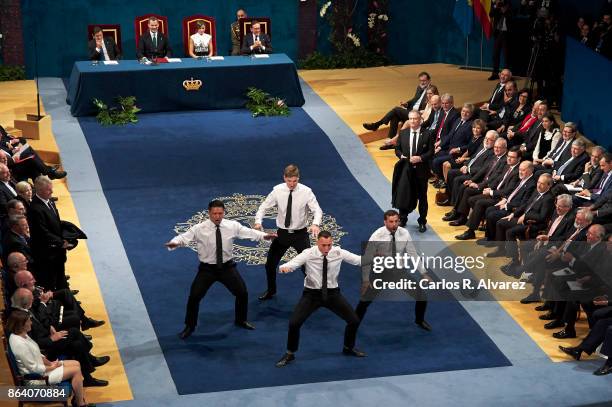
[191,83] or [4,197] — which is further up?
[191,83]

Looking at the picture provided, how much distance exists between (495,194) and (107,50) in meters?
7.93

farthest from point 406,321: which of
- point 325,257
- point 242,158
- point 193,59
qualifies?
point 193,59

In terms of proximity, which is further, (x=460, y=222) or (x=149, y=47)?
(x=149, y=47)

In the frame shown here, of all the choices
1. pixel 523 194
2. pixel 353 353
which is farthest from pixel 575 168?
pixel 353 353

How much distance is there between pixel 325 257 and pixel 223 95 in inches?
331

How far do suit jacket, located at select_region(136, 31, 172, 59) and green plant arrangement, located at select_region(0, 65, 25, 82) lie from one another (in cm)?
245

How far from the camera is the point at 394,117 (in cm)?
1742

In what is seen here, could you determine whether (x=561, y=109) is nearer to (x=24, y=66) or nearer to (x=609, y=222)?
(x=609, y=222)

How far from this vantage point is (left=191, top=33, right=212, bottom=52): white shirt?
19312 mm

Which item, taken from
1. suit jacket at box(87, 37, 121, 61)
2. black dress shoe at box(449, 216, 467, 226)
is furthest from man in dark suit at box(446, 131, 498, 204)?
suit jacket at box(87, 37, 121, 61)

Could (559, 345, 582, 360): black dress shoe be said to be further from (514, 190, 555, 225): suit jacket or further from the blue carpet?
(514, 190, 555, 225): suit jacket

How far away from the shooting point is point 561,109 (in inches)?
706

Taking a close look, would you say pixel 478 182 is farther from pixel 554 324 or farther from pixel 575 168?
pixel 554 324

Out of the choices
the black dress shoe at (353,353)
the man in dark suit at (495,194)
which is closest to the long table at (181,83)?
the man in dark suit at (495,194)
